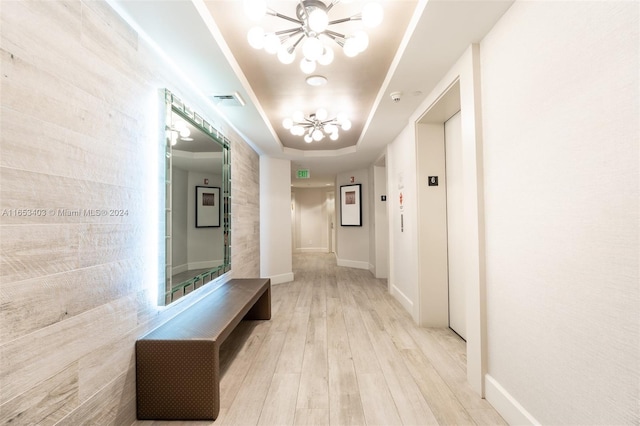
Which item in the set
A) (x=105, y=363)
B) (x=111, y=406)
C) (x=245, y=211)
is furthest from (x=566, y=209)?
(x=245, y=211)

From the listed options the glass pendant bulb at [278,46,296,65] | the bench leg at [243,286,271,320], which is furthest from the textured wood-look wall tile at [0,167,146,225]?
the bench leg at [243,286,271,320]

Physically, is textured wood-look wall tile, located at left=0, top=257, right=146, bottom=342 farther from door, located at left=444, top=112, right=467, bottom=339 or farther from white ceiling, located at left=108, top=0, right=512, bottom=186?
door, located at left=444, top=112, right=467, bottom=339

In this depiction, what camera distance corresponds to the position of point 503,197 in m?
1.69

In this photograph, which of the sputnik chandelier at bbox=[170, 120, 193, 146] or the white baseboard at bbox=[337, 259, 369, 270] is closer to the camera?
the sputnik chandelier at bbox=[170, 120, 193, 146]

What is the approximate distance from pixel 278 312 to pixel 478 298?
2.59 meters

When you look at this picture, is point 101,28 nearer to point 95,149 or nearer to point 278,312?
point 95,149

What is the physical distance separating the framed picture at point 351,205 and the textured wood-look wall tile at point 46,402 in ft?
20.2

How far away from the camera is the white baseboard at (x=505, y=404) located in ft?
4.99

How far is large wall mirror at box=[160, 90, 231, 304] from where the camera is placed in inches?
83.0

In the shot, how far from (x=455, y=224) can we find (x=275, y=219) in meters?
3.42

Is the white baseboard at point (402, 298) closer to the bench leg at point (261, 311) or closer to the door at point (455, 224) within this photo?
the door at point (455, 224)

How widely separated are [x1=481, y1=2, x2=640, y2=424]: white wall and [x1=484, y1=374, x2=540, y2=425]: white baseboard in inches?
1.6

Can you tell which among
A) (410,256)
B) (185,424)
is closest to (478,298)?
(410,256)

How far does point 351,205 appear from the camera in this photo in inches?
285
